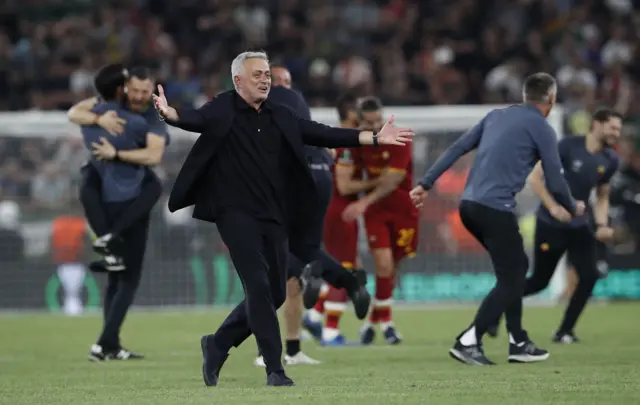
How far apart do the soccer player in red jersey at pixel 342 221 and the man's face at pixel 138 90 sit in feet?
7.89

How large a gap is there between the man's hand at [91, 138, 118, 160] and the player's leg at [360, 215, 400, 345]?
3.05m

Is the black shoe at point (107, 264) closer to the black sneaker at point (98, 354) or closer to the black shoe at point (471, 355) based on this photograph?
the black sneaker at point (98, 354)

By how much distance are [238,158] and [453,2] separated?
18.1m

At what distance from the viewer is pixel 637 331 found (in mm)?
15125

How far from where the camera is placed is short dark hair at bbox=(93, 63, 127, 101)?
42.5 feet

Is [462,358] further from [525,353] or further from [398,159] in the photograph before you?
[398,159]

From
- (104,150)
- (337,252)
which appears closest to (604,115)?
(337,252)

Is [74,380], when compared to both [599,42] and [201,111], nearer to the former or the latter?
[201,111]

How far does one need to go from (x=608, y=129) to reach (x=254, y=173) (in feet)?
19.2

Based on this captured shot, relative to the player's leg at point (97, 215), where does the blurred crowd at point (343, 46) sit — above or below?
above

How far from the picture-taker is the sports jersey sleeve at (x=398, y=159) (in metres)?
14.3

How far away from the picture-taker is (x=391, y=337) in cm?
1446

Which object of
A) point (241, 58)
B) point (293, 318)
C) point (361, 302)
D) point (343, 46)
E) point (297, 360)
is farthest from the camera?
point (343, 46)

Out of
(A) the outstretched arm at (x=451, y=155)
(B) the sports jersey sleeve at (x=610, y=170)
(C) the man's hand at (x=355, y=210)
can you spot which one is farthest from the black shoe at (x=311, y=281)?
(B) the sports jersey sleeve at (x=610, y=170)
